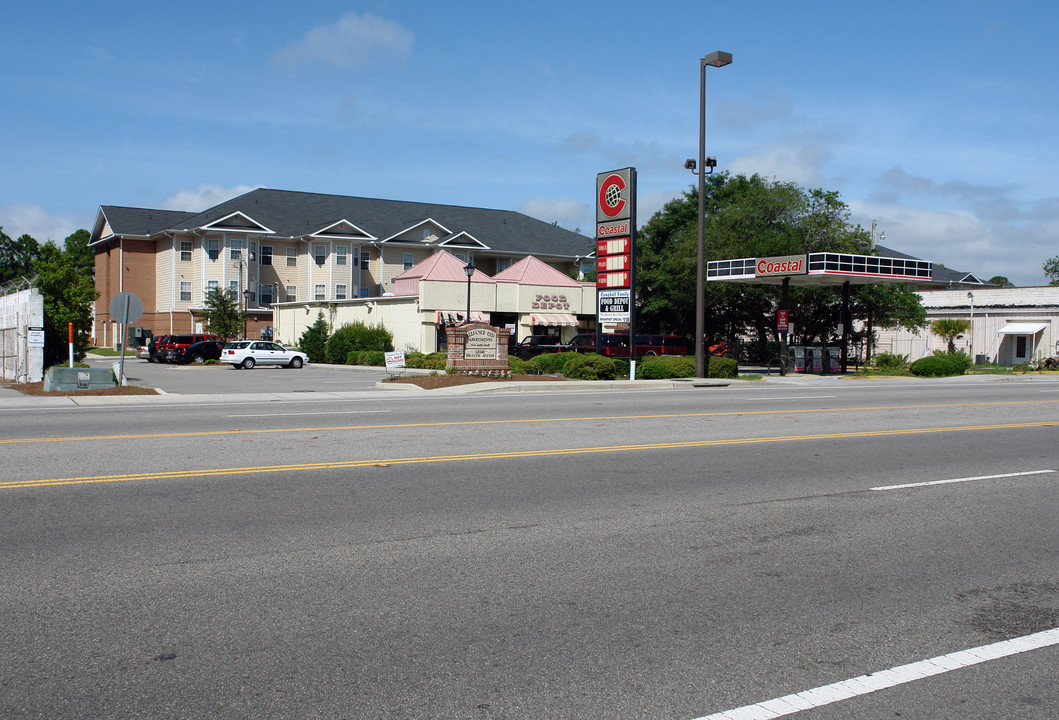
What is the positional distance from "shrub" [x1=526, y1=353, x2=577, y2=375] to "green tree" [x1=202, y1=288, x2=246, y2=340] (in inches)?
1164

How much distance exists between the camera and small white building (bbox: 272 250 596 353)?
4584 cm

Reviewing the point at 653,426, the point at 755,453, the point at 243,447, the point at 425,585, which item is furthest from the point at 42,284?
the point at 425,585

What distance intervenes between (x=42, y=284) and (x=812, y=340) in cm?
3667

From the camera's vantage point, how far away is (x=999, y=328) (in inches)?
2064

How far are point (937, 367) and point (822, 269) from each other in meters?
6.63

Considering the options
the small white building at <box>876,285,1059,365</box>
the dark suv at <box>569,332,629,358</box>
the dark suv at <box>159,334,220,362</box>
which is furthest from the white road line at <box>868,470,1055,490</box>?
the dark suv at <box>159,334,220,362</box>

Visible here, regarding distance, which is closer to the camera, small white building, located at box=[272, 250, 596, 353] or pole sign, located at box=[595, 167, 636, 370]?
pole sign, located at box=[595, 167, 636, 370]

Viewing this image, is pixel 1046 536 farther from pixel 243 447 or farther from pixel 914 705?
pixel 243 447

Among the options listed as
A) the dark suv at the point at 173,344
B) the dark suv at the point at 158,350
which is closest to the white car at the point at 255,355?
the dark suv at the point at 173,344

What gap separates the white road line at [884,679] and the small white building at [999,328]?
48776 mm

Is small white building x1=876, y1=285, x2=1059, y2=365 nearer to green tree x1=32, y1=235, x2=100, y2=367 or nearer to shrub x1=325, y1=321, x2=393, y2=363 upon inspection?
shrub x1=325, y1=321, x2=393, y2=363

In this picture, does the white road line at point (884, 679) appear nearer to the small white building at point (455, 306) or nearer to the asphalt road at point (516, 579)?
the asphalt road at point (516, 579)

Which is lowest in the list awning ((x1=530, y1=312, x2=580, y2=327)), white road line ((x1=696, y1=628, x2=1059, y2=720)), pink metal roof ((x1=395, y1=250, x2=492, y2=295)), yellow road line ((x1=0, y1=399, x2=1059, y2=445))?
white road line ((x1=696, y1=628, x2=1059, y2=720))

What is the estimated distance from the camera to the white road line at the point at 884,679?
157 inches
